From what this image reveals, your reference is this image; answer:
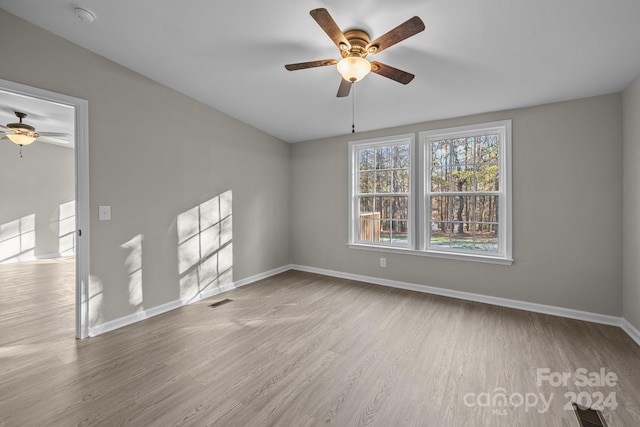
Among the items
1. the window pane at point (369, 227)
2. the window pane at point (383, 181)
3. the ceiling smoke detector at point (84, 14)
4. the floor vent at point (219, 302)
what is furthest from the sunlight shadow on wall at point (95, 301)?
the window pane at point (383, 181)

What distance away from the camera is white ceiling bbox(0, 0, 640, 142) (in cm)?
198

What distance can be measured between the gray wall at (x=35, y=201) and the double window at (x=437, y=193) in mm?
6982

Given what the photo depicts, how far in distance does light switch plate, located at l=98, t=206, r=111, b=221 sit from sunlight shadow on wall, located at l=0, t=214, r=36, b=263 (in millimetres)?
5281

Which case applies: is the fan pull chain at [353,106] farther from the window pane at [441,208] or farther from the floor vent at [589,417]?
the floor vent at [589,417]

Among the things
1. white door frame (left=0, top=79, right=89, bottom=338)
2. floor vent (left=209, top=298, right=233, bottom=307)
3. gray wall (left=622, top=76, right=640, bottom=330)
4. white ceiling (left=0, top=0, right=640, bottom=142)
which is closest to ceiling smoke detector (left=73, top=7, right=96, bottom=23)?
white ceiling (left=0, top=0, right=640, bottom=142)

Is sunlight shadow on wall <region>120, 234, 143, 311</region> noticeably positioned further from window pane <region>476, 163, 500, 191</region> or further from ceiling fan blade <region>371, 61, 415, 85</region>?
window pane <region>476, 163, 500, 191</region>

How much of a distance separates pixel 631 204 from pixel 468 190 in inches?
57.5

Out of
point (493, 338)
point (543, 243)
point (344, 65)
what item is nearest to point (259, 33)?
point (344, 65)

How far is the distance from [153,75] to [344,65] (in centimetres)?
229

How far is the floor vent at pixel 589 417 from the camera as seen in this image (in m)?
1.63

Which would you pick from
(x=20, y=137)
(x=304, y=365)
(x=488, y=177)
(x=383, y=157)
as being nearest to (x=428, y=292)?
(x=488, y=177)

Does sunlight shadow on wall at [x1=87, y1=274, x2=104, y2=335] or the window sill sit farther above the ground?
the window sill

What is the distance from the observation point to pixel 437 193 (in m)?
3.89

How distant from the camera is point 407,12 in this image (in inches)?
78.4
